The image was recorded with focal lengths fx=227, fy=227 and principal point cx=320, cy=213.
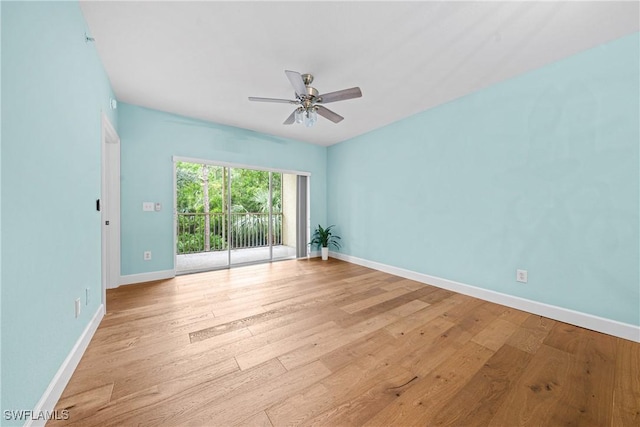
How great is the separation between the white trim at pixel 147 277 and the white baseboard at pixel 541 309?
12.3ft

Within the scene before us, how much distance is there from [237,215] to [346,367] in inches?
205

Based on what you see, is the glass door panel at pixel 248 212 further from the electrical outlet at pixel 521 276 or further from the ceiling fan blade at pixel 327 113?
the electrical outlet at pixel 521 276

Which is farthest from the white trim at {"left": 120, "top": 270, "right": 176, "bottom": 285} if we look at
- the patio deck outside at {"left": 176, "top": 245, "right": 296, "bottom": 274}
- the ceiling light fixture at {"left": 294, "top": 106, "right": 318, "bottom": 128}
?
the ceiling light fixture at {"left": 294, "top": 106, "right": 318, "bottom": 128}

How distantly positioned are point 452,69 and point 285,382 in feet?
10.6

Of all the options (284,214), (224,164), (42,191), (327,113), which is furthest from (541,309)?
(284,214)

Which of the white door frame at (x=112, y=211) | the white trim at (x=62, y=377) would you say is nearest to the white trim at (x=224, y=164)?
the white door frame at (x=112, y=211)

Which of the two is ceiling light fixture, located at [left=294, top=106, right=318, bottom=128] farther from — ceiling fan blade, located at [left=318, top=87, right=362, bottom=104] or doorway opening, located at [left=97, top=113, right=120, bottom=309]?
doorway opening, located at [left=97, top=113, right=120, bottom=309]

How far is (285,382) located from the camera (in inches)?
56.4

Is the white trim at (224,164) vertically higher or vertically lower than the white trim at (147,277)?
higher

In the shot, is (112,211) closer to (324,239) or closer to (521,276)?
(324,239)

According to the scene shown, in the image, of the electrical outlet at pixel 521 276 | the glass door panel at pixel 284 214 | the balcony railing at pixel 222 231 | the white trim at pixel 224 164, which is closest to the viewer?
the electrical outlet at pixel 521 276

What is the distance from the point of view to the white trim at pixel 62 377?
3.71 feet

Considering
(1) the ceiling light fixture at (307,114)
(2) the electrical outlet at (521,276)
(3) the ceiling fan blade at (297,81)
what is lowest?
(2) the electrical outlet at (521,276)

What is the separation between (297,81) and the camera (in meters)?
2.12
